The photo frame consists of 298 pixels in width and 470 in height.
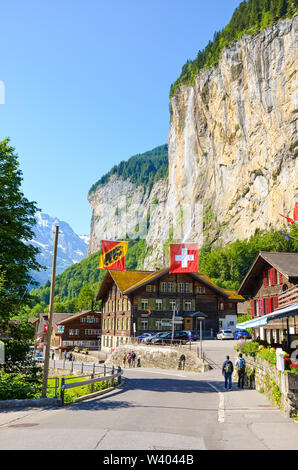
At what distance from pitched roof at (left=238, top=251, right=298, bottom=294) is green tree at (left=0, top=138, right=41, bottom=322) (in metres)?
18.4

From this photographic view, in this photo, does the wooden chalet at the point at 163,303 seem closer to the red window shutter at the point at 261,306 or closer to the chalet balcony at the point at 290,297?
the red window shutter at the point at 261,306

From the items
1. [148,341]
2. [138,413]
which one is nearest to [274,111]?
[148,341]

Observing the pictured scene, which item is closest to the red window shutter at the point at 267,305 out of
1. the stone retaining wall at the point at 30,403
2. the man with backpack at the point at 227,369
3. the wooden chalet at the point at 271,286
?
the wooden chalet at the point at 271,286

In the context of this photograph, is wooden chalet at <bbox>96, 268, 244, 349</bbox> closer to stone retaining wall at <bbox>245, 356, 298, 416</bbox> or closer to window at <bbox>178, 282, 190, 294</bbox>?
window at <bbox>178, 282, 190, 294</bbox>

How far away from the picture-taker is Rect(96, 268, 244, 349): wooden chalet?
59.2m

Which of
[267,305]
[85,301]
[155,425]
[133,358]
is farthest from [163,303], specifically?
[85,301]

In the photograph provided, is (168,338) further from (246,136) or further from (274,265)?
(246,136)

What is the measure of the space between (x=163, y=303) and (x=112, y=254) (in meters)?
18.6

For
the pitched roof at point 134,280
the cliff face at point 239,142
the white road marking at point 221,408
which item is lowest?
the white road marking at point 221,408

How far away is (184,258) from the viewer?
47.4 m

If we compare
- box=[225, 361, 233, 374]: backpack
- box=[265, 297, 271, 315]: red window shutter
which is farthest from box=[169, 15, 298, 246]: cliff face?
box=[225, 361, 233, 374]: backpack

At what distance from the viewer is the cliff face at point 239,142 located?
299 feet

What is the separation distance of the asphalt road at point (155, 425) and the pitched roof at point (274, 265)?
13.7 m
